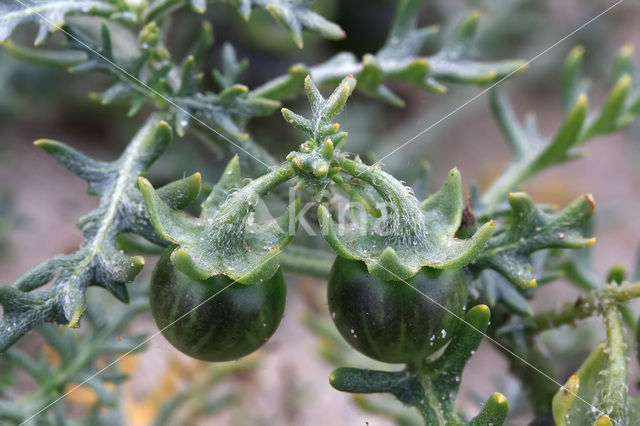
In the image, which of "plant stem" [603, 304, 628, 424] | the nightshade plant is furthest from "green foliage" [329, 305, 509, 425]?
"plant stem" [603, 304, 628, 424]

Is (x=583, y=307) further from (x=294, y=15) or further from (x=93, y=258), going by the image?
(x=93, y=258)

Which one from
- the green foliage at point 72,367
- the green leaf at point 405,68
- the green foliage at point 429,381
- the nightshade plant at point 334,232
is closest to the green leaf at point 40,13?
the nightshade plant at point 334,232

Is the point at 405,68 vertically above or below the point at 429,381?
above

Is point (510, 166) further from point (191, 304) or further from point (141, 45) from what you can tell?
point (191, 304)

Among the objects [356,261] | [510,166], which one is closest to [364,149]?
[510,166]

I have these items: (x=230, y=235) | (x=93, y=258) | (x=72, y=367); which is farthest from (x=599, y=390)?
(x=72, y=367)

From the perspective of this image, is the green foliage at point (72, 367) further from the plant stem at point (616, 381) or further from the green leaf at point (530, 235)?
the plant stem at point (616, 381)

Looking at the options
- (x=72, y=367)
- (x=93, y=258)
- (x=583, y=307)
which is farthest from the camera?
(x=72, y=367)
